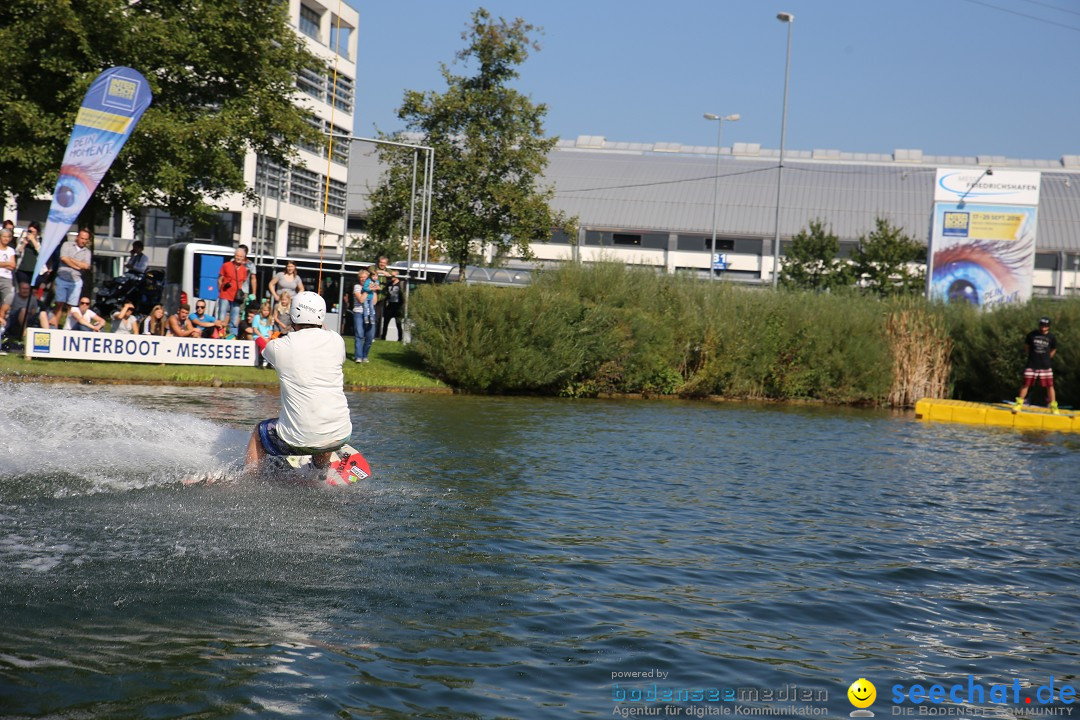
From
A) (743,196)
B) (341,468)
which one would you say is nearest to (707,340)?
(341,468)

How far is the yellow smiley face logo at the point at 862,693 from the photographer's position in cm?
609

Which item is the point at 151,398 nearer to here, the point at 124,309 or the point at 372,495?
the point at 124,309

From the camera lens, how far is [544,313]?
1049 inches

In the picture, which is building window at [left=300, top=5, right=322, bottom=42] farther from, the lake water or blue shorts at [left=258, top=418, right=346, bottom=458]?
blue shorts at [left=258, top=418, right=346, bottom=458]

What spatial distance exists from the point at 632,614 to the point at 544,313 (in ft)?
63.4

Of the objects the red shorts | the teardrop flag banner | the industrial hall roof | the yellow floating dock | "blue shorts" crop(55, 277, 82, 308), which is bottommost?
the yellow floating dock

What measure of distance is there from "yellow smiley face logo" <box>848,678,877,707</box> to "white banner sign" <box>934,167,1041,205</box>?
129 feet

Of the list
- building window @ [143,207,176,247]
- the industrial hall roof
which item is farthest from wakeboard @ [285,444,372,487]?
the industrial hall roof

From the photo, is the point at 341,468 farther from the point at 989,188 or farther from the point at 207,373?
the point at 989,188

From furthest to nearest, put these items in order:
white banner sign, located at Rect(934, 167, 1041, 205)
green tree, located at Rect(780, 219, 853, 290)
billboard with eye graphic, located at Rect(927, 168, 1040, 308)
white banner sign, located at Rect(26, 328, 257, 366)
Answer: green tree, located at Rect(780, 219, 853, 290), white banner sign, located at Rect(934, 167, 1041, 205), billboard with eye graphic, located at Rect(927, 168, 1040, 308), white banner sign, located at Rect(26, 328, 257, 366)

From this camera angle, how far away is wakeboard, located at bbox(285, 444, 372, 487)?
420 inches

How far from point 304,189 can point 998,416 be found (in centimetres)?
5294

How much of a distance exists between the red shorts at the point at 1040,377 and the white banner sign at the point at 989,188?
54.5ft

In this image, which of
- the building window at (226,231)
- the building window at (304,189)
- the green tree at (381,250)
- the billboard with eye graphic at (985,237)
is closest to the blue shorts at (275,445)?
the billboard with eye graphic at (985,237)
